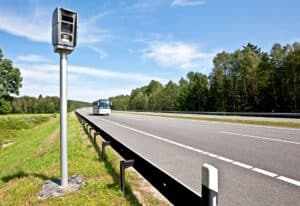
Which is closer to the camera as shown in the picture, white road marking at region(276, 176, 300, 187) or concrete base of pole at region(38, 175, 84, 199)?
concrete base of pole at region(38, 175, 84, 199)

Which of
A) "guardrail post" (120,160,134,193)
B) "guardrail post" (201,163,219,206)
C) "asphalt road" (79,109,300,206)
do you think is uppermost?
"guardrail post" (201,163,219,206)

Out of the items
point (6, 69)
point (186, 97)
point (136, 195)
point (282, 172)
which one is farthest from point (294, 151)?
point (6, 69)

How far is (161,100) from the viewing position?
101m

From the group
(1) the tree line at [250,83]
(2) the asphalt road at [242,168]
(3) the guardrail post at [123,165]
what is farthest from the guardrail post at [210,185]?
(1) the tree line at [250,83]

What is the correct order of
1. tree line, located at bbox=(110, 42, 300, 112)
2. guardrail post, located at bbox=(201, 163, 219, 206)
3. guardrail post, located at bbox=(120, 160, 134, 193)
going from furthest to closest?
tree line, located at bbox=(110, 42, 300, 112) → guardrail post, located at bbox=(120, 160, 134, 193) → guardrail post, located at bbox=(201, 163, 219, 206)

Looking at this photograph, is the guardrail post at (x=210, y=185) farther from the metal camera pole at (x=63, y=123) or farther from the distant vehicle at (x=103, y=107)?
the distant vehicle at (x=103, y=107)

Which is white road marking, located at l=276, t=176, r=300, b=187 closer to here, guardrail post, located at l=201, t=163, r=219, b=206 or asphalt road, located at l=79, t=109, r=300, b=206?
asphalt road, located at l=79, t=109, r=300, b=206

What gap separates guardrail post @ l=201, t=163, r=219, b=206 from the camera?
2518 mm

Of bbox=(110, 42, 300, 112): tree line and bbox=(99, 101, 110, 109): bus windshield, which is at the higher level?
bbox=(110, 42, 300, 112): tree line

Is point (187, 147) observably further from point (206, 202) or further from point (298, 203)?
point (206, 202)

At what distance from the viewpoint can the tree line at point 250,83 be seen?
46281 millimetres

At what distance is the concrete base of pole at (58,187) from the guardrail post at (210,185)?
3.91 m

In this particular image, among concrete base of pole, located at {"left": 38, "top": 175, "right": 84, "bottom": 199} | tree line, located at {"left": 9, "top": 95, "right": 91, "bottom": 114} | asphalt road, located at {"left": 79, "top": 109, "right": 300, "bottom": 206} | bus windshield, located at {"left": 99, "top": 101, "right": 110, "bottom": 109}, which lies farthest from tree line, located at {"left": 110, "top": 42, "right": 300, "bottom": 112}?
tree line, located at {"left": 9, "top": 95, "right": 91, "bottom": 114}

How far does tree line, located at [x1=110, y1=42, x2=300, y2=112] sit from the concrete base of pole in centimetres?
4272
